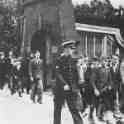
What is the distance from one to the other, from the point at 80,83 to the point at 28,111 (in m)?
0.72

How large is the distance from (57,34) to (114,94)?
3.32 ft

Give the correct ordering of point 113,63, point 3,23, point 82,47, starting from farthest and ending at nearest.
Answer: point 3,23 < point 113,63 < point 82,47

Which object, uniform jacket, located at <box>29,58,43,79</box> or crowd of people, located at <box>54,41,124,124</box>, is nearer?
crowd of people, located at <box>54,41,124,124</box>

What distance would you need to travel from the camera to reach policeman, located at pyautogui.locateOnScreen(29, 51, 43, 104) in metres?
3.20

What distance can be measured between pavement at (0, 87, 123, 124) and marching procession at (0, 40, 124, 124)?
55 mm

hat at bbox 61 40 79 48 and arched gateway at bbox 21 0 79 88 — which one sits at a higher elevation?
arched gateway at bbox 21 0 79 88

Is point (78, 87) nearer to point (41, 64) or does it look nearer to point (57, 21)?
point (41, 64)

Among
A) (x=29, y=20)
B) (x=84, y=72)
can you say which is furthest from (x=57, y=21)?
(x=84, y=72)

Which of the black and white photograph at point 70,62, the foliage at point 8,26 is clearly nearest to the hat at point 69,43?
Answer: the black and white photograph at point 70,62

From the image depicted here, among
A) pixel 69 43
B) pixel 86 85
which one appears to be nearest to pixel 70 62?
pixel 69 43

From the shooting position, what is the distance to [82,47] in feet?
10.00

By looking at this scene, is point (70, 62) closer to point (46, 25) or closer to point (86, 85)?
point (86, 85)

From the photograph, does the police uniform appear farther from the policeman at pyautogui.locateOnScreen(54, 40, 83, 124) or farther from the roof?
the roof

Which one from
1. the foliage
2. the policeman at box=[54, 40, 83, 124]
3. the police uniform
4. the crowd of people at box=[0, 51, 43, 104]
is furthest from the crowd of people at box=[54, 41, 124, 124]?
the police uniform
